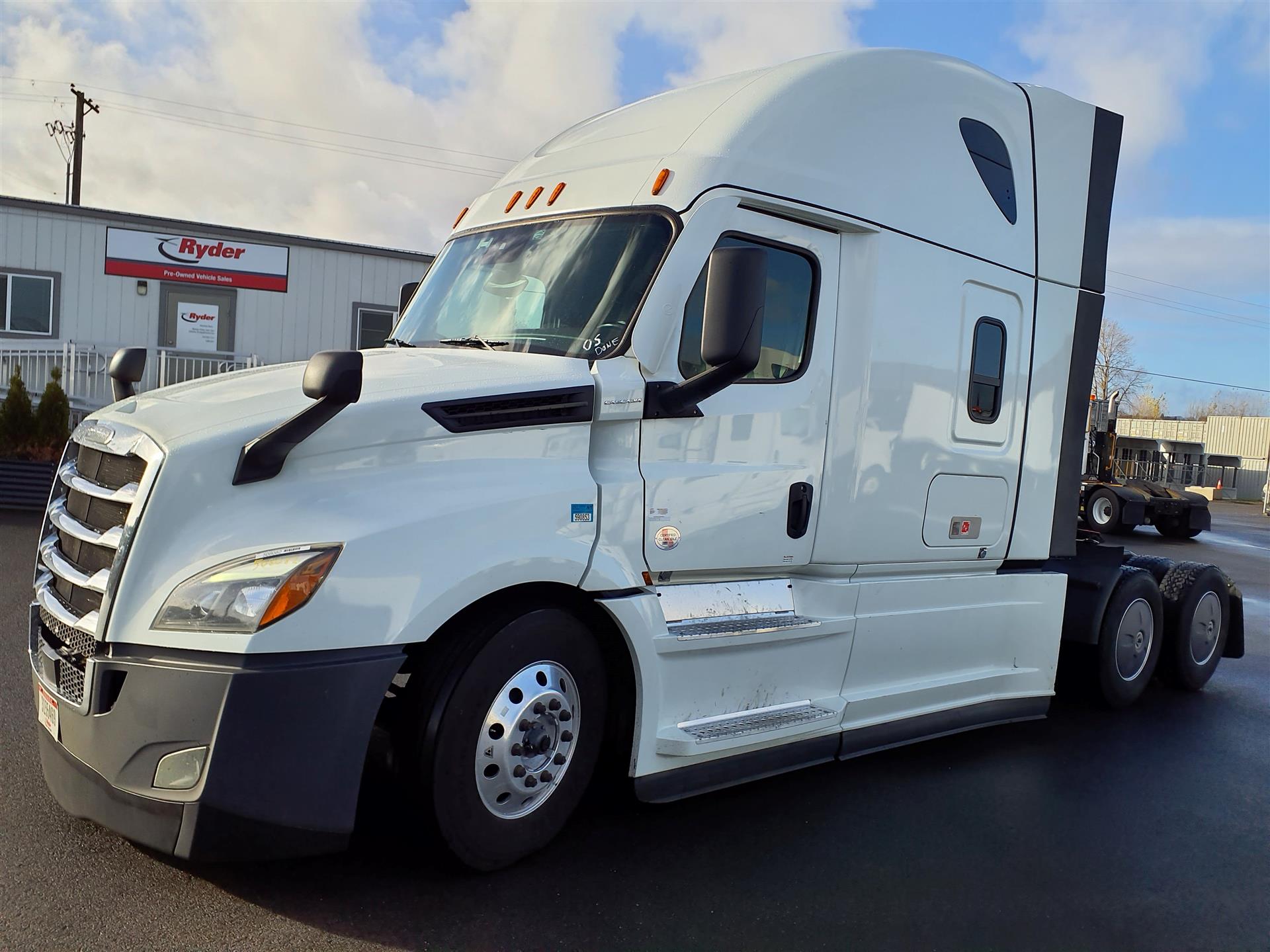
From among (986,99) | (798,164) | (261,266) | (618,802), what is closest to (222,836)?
(618,802)

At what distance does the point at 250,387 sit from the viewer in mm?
3840

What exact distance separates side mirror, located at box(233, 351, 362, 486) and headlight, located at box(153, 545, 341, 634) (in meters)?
0.29

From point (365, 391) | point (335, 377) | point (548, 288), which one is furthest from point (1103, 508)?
point (335, 377)

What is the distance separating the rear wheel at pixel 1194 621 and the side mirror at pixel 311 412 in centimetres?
628

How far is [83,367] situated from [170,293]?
2.10 m

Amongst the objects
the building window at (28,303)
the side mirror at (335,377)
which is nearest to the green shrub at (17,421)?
the building window at (28,303)

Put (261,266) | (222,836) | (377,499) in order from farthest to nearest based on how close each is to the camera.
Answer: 1. (261,266)
2. (377,499)
3. (222,836)

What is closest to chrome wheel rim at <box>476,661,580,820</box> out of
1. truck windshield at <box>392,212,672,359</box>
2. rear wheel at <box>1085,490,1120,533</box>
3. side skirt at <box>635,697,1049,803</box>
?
side skirt at <box>635,697,1049,803</box>

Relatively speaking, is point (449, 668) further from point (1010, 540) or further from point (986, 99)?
point (986, 99)

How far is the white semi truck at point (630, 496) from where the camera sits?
10.5 ft

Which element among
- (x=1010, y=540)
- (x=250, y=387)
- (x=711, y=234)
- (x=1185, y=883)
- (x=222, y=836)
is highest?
(x=711, y=234)

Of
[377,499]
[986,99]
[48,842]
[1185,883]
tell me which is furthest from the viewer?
[986,99]

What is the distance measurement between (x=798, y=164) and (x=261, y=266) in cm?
1763

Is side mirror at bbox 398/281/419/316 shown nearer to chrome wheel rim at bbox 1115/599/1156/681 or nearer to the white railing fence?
chrome wheel rim at bbox 1115/599/1156/681
